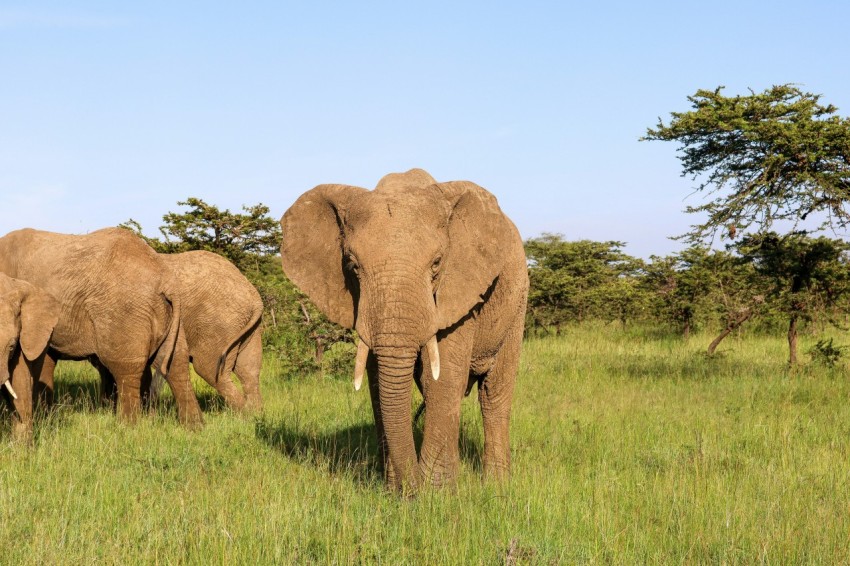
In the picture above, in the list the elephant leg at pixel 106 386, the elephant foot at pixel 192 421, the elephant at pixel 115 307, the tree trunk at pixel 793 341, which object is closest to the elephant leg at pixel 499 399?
the elephant foot at pixel 192 421

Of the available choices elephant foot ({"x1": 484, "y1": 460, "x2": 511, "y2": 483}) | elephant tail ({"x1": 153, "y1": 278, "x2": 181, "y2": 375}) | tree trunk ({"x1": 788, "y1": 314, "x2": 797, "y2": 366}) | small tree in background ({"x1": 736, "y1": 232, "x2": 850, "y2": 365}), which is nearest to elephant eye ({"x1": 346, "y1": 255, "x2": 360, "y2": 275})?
elephant foot ({"x1": 484, "y1": 460, "x2": 511, "y2": 483})

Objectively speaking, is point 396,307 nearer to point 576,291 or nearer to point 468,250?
point 468,250

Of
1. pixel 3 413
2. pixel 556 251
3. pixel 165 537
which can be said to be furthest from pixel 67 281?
pixel 556 251

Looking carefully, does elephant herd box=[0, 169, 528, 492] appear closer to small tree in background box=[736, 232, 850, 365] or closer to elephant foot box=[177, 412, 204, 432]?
elephant foot box=[177, 412, 204, 432]

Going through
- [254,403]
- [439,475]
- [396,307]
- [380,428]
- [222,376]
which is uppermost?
[396,307]

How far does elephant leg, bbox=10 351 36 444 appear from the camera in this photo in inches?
316

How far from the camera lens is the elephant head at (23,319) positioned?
7.65 m

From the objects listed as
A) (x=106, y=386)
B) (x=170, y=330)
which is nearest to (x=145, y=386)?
(x=106, y=386)

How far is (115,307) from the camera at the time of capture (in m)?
9.70

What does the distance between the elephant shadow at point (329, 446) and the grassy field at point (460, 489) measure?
0.04 meters

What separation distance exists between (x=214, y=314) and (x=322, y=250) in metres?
4.82

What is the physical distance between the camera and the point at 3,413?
30.7 ft

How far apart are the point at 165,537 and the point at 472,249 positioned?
2743mm

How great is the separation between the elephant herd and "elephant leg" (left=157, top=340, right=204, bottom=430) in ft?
Answer: 0.06
